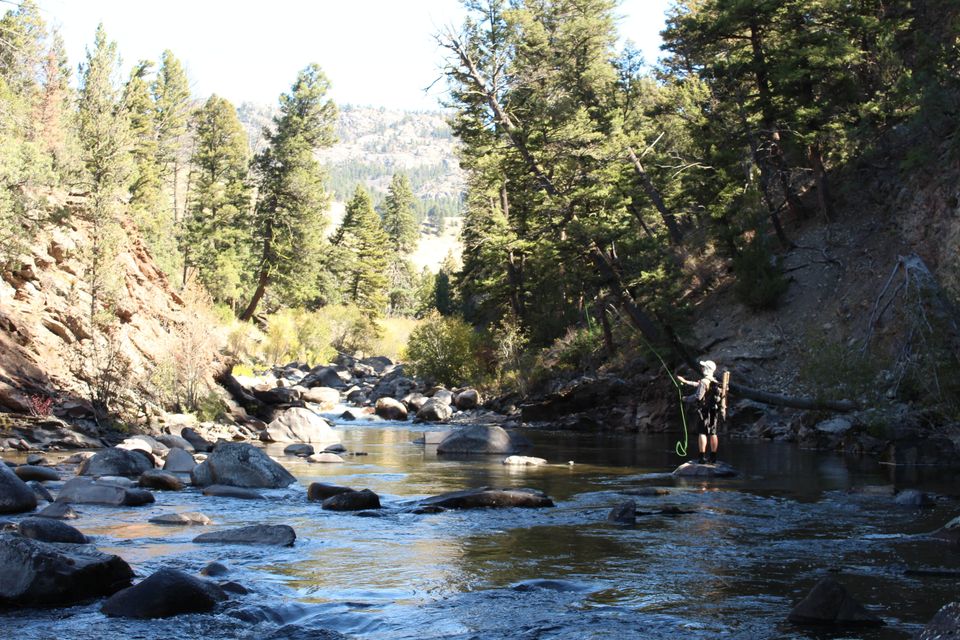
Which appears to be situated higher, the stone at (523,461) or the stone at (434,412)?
the stone at (434,412)

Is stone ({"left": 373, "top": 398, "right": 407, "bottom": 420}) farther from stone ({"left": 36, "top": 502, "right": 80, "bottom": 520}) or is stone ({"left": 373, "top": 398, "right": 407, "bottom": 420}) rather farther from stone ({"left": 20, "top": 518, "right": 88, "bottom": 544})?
stone ({"left": 20, "top": 518, "right": 88, "bottom": 544})

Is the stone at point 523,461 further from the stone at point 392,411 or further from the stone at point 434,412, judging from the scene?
the stone at point 392,411

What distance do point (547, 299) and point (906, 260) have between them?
24144mm

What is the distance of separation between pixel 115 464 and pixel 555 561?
972 cm

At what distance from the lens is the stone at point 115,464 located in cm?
1516

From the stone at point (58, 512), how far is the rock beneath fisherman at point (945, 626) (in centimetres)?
933

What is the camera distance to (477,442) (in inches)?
845

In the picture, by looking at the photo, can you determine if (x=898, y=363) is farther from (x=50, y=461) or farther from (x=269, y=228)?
(x=269, y=228)

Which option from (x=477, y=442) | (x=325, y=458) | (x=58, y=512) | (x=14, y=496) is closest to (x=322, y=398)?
(x=477, y=442)

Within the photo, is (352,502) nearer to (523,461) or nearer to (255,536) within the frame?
(255,536)

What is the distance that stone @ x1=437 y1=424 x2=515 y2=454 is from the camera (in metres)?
21.3

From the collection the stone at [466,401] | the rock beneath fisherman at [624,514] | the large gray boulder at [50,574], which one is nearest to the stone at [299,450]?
the rock beneath fisherman at [624,514]

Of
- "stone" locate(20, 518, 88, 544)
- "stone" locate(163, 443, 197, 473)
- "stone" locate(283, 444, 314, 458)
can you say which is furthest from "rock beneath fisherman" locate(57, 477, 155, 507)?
"stone" locate(283, 444, 314, 458)

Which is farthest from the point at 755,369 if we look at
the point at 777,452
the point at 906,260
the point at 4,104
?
the point at 4,104
